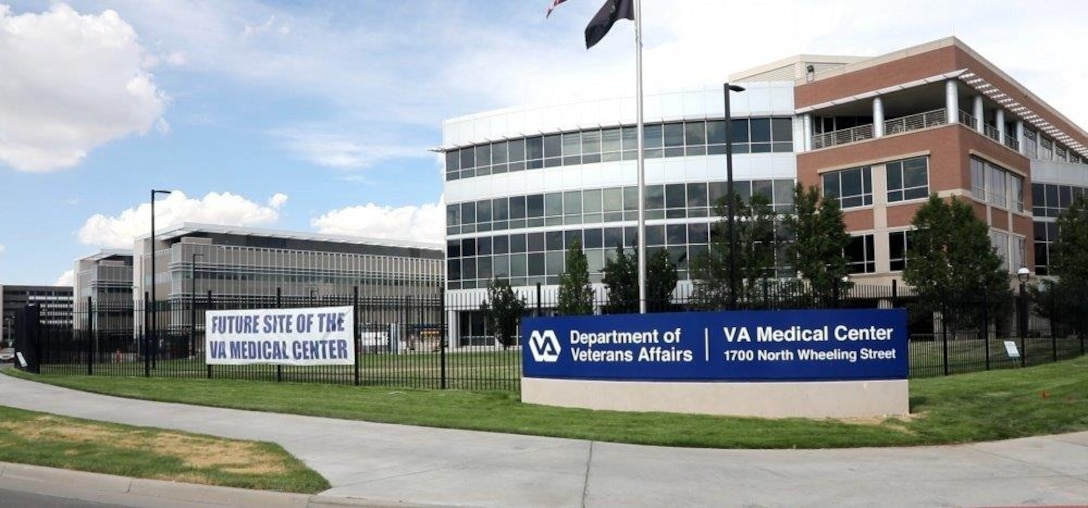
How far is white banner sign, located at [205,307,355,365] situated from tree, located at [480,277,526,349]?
17.1 meters

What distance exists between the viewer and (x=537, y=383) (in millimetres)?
15867

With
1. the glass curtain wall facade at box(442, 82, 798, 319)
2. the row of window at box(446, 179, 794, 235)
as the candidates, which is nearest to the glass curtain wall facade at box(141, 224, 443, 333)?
the glass curtain wall facade at box(442, 82, 798, 319)

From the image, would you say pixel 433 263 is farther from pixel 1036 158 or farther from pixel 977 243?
pixel 977 243

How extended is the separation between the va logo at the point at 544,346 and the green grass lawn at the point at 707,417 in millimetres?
959

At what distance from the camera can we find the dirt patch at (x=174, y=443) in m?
9.76

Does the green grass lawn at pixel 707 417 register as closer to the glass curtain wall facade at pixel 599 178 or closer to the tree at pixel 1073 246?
the tree at pixel 1073 246

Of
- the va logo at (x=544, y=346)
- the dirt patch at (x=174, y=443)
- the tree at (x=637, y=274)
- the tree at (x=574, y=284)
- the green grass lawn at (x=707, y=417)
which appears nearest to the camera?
the dirt patch at (x=174, y=443)

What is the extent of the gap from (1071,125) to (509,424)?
6190 centimetres

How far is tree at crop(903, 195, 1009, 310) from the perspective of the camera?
33656 millimetres

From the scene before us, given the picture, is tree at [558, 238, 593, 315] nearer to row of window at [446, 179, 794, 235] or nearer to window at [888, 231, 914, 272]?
row of window at [446, 179, 794, 235]

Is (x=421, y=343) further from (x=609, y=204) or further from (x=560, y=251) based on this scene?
(x=560, y=251)

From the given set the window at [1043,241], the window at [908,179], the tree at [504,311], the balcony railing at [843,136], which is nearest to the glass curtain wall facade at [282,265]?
the tree at [504,311]

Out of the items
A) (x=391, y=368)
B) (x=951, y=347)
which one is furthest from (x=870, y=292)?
(x=391, y=368)

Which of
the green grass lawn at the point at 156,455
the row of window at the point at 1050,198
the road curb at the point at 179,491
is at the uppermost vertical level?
the row of window at the point at 1050,198
